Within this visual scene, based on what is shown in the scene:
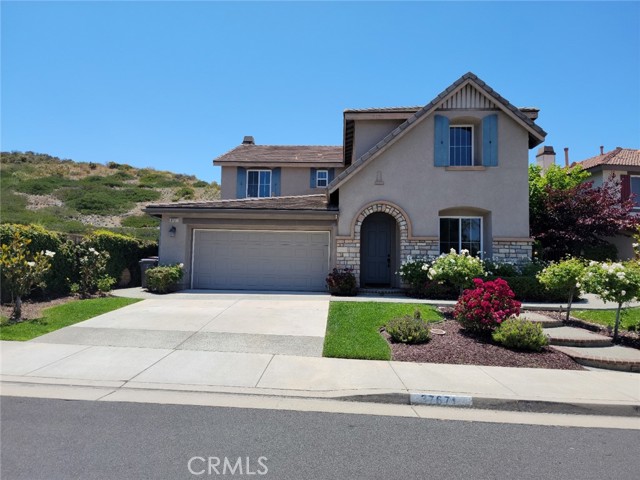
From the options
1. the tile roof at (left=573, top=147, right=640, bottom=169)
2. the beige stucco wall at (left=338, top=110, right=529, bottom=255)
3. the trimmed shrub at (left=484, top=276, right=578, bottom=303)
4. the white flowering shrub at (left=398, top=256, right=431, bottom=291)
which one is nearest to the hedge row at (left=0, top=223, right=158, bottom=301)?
the beige stucco wall at (left=338, top=110, right=529, bottom=255)

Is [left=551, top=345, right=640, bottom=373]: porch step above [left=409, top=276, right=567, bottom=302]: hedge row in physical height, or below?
below

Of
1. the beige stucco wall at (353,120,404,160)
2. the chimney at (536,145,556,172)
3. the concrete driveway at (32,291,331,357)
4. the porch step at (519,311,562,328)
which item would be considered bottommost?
the concrete driveway at (32,291,331,357)

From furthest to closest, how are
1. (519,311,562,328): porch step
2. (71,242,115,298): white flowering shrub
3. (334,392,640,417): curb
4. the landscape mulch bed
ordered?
(71,242,115,298): white flowering shrub < (519,311,562,328): porch step < the landscape mulch bed < (334,392,640,417): curb

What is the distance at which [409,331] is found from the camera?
8398mm

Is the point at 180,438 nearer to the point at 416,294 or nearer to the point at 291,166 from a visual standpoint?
the point at 416,294

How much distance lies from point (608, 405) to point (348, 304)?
6.90m

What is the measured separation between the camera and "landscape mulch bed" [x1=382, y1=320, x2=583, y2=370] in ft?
24.7

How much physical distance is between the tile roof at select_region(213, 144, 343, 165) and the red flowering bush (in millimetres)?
12923

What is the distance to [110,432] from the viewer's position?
14.3ft

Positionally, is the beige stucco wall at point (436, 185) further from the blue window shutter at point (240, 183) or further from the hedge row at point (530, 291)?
the blue window shutter at point (240, 183)

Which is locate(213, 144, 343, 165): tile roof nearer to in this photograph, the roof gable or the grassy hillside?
the roof gable

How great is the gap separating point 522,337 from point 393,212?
7.52 m

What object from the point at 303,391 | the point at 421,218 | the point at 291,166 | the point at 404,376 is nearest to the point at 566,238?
the point at 421,218

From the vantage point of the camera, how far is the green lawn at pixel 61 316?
845 cm
